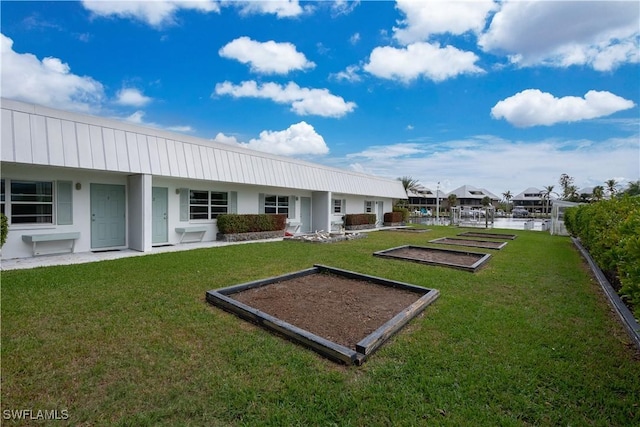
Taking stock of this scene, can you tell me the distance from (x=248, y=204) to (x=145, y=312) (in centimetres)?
1015

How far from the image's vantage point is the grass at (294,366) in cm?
233

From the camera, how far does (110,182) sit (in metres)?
9.68

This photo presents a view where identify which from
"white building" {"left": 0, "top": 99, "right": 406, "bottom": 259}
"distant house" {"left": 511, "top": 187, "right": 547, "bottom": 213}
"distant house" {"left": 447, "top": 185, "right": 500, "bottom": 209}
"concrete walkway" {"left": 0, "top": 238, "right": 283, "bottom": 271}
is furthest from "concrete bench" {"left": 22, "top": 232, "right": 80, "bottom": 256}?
"distant house" {"left": 511, "top": 187, "right": 547, "bottom": 213}

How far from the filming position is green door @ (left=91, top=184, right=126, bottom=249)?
30.7 ft

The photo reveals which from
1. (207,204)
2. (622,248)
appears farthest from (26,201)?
(622,248)

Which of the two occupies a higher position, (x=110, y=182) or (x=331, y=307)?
(x=110, y=182)

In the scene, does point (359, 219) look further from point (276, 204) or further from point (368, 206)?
point (276, 204)

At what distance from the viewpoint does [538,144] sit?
23.2 meters

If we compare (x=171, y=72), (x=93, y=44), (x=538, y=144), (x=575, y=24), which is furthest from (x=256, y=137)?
(x=538, y=144)

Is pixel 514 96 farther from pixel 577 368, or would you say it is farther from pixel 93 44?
pixel 93 44

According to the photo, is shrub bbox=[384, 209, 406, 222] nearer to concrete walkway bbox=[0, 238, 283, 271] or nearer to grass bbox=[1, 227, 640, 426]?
concrete walkway bbox=[0, 238, 283, 271]

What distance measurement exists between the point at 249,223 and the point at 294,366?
1086 centimetres

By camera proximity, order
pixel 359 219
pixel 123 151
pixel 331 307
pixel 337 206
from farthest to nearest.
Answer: pixel 359 219 → pixel 337 206 → pixel 123 151 → pixel 331 307

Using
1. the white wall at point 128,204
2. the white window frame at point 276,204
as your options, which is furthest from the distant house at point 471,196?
the white wall at point 128,204
